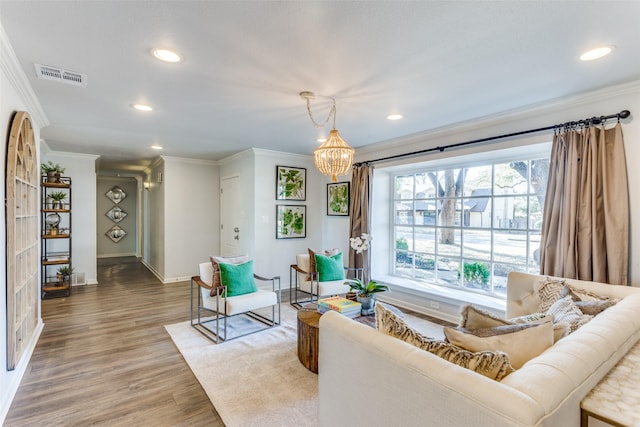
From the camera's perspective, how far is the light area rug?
2.10 meters

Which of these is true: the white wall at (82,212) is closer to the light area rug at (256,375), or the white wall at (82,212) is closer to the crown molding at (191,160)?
the crown molding at (191,160)

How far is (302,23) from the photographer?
1.69m

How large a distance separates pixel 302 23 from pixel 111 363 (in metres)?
3.12

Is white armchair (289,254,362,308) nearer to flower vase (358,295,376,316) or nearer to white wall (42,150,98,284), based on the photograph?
flower vase (358,295,376,316)

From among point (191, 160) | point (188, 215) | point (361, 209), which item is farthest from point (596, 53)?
point (188, 215)

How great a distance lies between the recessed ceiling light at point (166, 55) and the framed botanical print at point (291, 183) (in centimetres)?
335

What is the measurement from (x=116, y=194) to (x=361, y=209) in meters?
7.77

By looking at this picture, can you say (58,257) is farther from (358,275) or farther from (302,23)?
(302,23)

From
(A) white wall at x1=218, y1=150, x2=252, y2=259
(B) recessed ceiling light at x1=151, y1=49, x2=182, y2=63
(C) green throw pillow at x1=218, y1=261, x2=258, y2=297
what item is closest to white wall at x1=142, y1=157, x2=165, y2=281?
(A) white wall at x1=218, y1=150, x2=252, y2=259

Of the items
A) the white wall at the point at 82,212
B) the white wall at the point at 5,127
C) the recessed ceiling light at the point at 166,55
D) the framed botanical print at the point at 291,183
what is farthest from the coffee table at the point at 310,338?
the white wall at the point at 82,212

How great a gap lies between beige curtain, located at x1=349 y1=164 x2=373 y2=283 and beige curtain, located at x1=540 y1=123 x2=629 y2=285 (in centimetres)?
233

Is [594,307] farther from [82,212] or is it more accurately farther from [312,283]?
[82,212]

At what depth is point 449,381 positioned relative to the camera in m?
1.06

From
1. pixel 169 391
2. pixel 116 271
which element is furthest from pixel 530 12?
pixel 116 271
